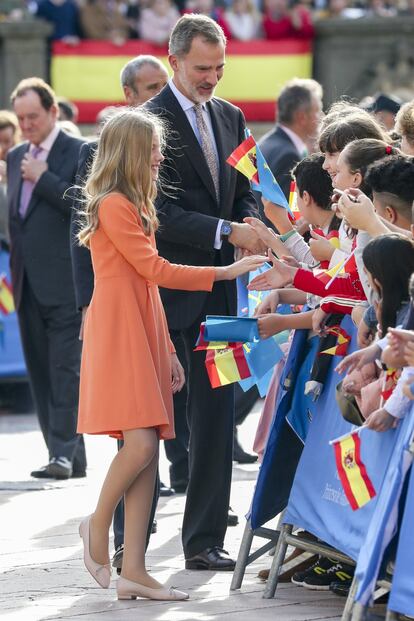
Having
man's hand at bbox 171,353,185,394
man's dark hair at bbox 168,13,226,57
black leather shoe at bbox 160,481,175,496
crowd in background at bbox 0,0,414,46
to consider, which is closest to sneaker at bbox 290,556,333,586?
man's hand at bbox 171,353,185,394

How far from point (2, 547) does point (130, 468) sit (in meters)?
1.52

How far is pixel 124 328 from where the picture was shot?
19.5ft

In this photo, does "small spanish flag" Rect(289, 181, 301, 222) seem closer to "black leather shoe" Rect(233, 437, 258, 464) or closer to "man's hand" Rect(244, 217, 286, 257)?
"man's hand" Rect(244, 217, 286, 257)

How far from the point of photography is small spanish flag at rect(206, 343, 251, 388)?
6.11 metres

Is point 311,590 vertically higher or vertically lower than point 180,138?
lower

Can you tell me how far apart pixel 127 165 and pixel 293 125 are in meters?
4.28

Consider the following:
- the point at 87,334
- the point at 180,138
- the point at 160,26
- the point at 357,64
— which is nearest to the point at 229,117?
the point at 180,138

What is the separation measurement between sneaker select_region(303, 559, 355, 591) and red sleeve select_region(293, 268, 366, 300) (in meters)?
1.05

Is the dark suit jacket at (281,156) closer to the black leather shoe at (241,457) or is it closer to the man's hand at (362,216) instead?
the black leather shoe at (241,457)

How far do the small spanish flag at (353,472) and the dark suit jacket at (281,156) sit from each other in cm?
480

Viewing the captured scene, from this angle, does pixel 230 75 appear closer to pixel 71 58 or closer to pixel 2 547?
pixel 71 58

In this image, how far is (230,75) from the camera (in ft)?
73.0

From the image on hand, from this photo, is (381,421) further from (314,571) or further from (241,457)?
(241,457)

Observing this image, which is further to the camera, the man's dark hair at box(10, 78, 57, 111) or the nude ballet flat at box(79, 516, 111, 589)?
the man's dark hair at box(10, 78, 57, 111)
